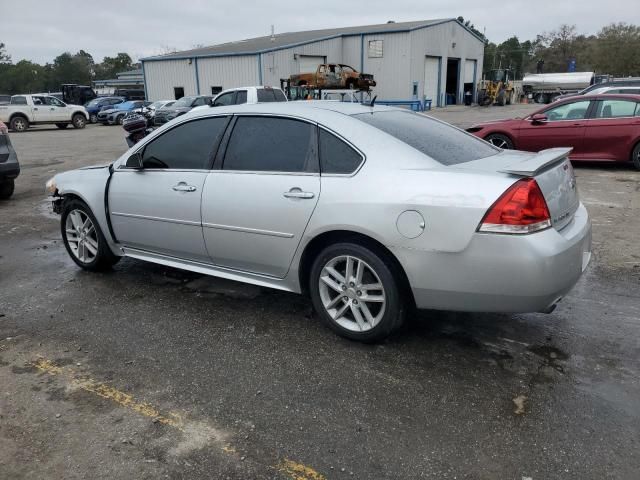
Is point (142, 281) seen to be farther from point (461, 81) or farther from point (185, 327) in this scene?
point (461, 81)

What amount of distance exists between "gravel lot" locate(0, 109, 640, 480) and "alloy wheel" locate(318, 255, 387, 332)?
0.19 m

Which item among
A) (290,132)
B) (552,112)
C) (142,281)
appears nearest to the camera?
(290,132)

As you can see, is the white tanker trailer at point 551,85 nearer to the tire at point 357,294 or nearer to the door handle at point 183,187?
the door handle at point 183,187

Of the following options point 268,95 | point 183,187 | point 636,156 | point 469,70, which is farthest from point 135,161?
point 469,70

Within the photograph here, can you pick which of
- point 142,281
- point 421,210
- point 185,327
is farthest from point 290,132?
point 142,281

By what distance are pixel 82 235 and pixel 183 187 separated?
1.59 meters

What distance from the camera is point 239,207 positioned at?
3.84 meters

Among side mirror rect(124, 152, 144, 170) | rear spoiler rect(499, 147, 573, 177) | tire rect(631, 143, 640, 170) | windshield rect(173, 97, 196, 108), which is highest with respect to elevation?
rear spoiler rect(499, 147, 573, 177)

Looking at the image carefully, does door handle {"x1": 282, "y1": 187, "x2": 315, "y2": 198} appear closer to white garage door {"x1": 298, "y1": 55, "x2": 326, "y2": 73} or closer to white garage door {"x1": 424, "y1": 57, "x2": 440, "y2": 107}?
white garage door {"x1": 298, "y1": 55, "x2": 326, "y2": 73}

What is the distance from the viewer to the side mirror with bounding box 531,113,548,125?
10.5m

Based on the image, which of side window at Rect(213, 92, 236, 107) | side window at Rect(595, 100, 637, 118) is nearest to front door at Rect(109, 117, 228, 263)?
side window at Rect(595, 100, 637, 118)

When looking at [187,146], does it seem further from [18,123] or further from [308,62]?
[308,62]

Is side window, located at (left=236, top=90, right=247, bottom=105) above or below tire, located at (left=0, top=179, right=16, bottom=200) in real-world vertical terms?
above

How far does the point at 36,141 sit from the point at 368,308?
71.9ft
